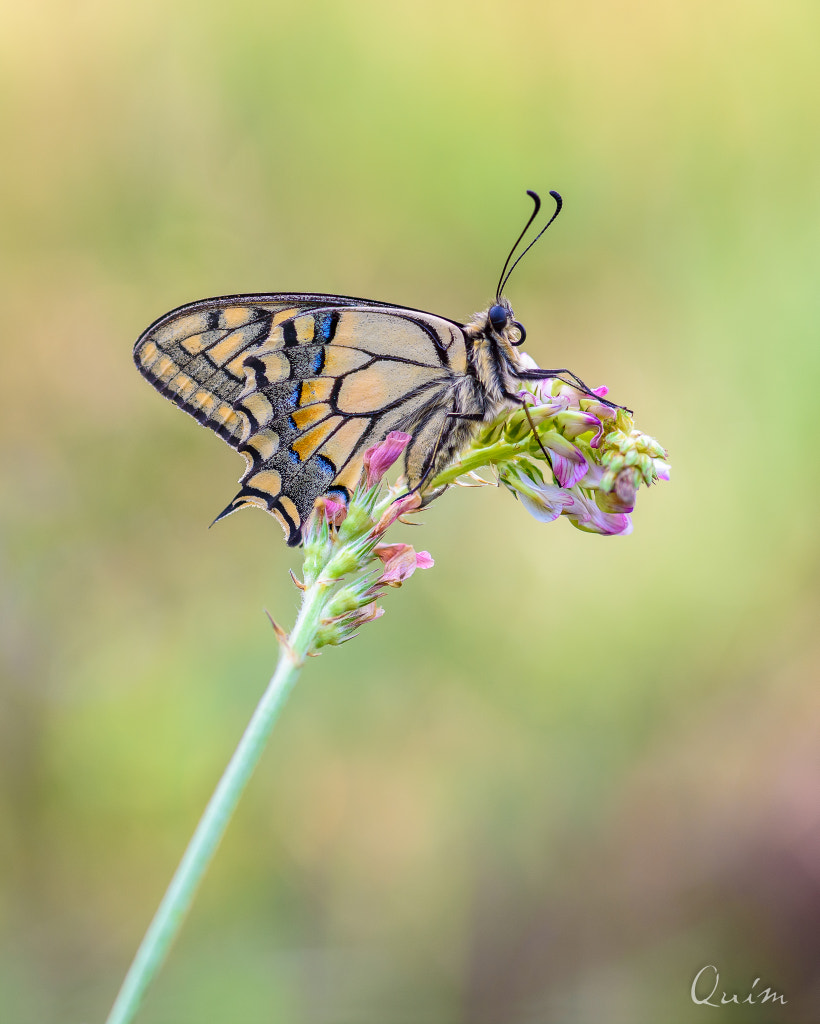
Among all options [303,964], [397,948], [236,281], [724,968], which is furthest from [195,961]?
[236,281]

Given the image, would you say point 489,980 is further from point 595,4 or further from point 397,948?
point 595,4

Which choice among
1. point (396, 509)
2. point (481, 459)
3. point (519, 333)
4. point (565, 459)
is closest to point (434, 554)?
point (519, 333)

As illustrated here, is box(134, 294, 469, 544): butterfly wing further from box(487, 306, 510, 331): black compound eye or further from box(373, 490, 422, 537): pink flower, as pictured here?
box(373, 490, 422, 537): pink flower

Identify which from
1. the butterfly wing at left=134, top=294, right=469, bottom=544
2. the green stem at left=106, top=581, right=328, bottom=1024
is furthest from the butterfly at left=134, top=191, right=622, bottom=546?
the green stem at left=106, top=581, right=328, bottom=1024

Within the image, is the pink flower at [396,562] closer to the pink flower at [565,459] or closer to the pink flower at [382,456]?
the pink flower at [382,456]

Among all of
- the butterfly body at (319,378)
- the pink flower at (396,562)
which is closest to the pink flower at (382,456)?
the butterfly body at (319,378)

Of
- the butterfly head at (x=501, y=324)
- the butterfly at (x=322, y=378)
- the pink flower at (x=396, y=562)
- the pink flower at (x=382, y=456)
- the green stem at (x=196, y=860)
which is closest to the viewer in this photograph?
the green stem at (x=196, y=860)
